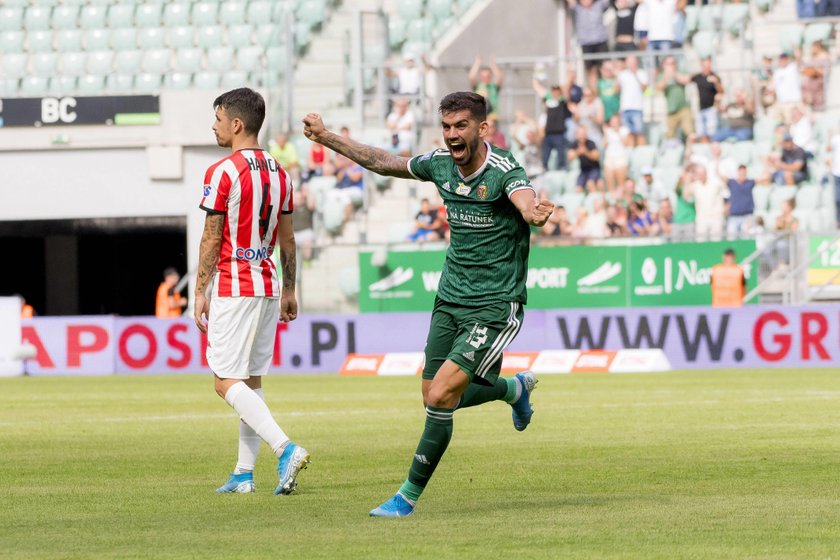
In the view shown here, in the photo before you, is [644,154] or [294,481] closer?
[294,481]

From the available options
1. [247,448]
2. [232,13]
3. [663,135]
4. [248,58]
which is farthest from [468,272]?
[232,13]

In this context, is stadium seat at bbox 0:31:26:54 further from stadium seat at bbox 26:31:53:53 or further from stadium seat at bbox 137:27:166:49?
stadium seat at bbox 137:27:166:49

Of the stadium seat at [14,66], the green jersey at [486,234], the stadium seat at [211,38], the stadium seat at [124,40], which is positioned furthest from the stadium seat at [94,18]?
the green jersey at [486,234]

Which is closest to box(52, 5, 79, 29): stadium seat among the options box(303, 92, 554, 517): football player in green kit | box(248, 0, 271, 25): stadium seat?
box(248, 0, 271, 25): stadium seat

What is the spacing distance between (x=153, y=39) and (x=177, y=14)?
77 cm

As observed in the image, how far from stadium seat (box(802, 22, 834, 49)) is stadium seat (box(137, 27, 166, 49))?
1256 cm

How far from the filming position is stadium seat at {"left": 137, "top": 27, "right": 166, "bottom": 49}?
32.4 m

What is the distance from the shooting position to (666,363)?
24.0 meters

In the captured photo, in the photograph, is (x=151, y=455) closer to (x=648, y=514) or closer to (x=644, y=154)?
(x=648, y=514)

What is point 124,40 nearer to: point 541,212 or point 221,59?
point 221,59

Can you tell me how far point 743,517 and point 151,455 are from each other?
17.3 ft

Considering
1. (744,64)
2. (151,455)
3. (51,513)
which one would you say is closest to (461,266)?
(51,513)

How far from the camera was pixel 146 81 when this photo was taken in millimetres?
31422

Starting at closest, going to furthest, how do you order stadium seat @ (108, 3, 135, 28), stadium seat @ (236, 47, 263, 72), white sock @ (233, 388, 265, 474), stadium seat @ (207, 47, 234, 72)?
white sock @ (233, 388, 265, 474)
stadium seat @ (236, 47, 263, 72)
stadium seat @ (207, 47, 234, 72)
stadium seat @ (108, 3, 135, 28)
